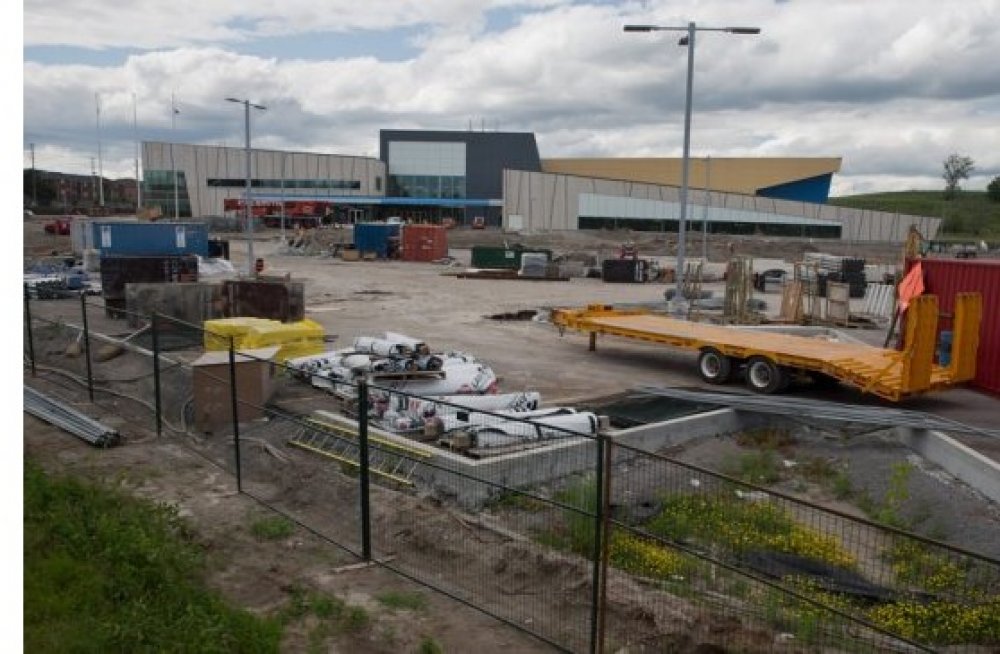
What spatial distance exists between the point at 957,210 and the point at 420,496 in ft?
359

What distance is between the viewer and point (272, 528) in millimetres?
8273

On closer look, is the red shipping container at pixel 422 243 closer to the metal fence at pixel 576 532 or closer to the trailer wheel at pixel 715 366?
the trailer wheel at pixel 715 366

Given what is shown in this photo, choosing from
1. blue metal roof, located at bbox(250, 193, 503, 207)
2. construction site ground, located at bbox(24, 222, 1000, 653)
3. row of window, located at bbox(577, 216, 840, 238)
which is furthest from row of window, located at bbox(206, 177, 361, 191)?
construction site ground, located at bbox(24, 222, 1000, 653)

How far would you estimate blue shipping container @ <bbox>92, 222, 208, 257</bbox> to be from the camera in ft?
116

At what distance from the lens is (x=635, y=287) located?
40.0m

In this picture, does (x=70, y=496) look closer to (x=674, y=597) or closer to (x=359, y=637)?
(x=359, y=637)

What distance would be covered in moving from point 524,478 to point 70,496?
15.6ft

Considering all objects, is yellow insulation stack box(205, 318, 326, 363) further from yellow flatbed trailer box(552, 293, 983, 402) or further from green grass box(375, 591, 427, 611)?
green grass box(375, 591, 427, 611)

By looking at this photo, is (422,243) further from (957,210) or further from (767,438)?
(957,210)

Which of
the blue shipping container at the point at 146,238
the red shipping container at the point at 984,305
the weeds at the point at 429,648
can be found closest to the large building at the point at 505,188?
the blue shipping container at the point at 146,238

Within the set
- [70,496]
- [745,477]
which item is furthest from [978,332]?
[70,496]

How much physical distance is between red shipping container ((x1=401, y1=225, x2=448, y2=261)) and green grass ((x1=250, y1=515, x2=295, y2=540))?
4672 centimetres

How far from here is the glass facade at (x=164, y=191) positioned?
344ft

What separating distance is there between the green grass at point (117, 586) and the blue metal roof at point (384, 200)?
98.1 m
